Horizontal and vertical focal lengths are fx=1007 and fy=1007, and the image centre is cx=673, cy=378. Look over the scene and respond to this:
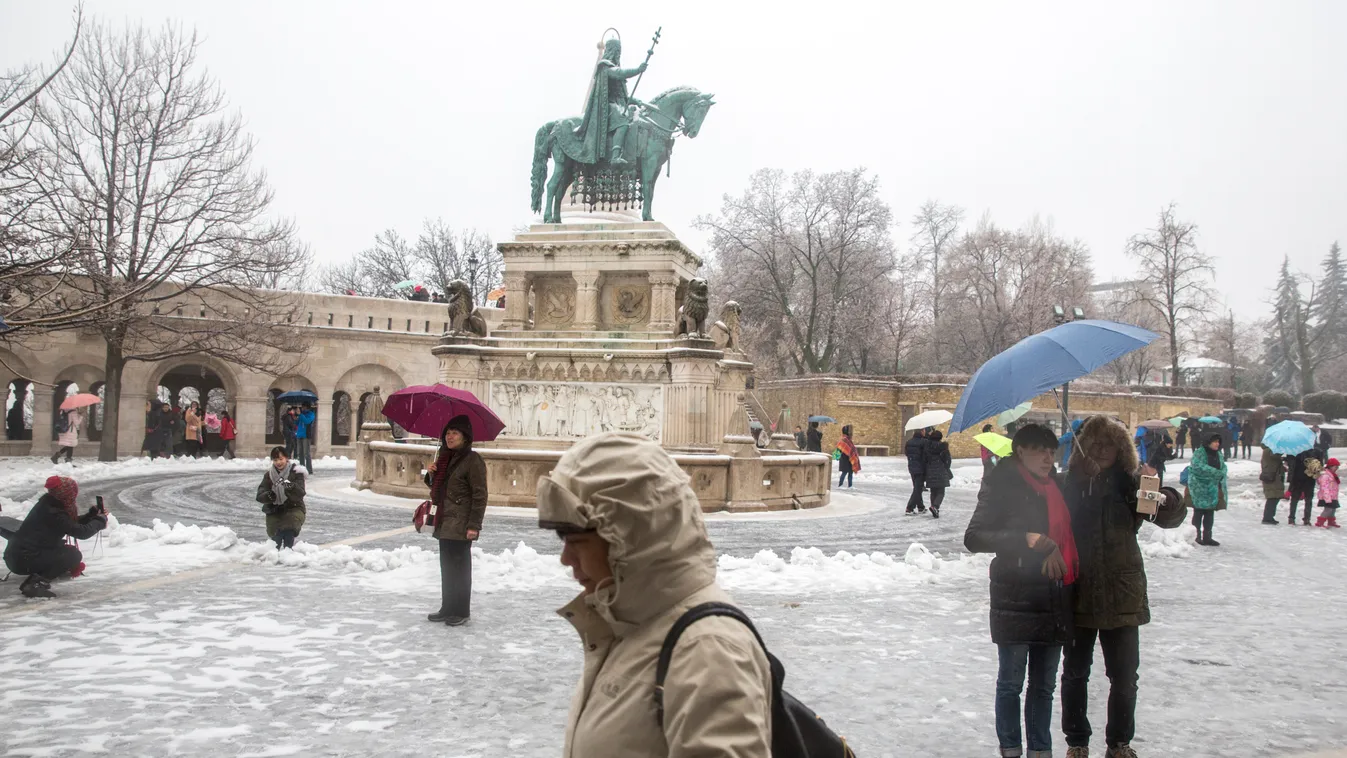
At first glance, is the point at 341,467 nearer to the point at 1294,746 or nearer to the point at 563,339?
the point at 563,339

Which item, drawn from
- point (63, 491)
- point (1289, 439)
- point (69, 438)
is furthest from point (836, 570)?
point (69, 438)

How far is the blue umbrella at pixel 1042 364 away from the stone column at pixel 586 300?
16845 mm

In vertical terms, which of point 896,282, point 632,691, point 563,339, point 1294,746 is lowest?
point 1294,746

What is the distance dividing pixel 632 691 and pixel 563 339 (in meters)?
19.6

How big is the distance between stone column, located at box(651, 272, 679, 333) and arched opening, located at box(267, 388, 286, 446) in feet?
64.1

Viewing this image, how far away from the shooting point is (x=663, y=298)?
22.2 m

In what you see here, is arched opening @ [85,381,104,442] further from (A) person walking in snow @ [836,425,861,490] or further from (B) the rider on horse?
(A) person walking in snow @ [836,425,861,490]

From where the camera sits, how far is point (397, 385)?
38.2 m

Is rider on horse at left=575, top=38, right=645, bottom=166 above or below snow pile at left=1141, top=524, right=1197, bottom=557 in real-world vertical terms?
above

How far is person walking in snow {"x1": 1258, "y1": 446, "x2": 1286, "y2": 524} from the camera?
18.0m

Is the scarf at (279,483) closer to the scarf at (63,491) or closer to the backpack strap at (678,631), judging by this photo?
the scarf at (63,491)

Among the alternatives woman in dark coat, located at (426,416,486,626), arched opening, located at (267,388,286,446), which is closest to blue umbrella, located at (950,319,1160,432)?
woman in dark coat, located at (426,416,486,626)

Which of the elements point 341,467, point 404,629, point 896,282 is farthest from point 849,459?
point 896,282

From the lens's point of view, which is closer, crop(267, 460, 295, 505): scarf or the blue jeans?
→ the blue jeans
